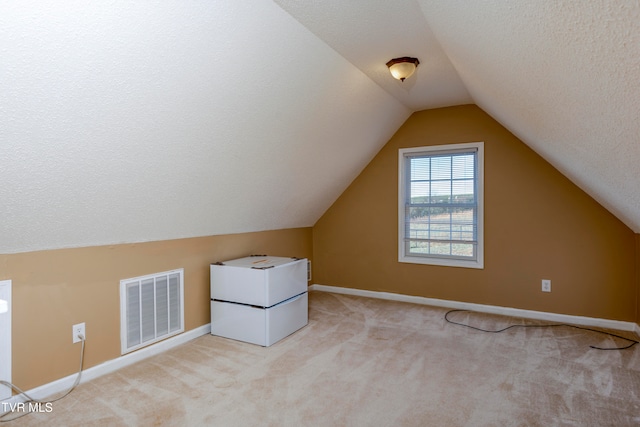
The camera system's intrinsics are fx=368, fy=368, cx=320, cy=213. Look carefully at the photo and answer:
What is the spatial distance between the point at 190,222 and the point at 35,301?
113 cm

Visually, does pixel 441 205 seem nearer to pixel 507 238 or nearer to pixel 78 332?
pixel 507 238

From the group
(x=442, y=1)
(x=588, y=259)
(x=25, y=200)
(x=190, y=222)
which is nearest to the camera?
(x=442, y=1)

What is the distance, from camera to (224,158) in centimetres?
266

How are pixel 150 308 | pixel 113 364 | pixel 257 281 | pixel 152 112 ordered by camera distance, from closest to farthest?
pixel 152 112, pixel 113 364, pixel 150 308, pixel 257 281

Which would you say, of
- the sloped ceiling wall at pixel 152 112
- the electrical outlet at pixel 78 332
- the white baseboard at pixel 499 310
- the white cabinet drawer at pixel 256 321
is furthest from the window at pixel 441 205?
the electrical outlet at pixel 78 332

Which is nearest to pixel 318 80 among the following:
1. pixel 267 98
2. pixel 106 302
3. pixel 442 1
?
pixel 267 98

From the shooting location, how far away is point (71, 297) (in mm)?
2355

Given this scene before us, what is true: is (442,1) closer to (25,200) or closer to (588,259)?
(25,200)

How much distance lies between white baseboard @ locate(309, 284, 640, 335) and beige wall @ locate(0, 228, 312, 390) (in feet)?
7.05

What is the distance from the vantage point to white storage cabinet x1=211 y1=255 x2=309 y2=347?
2980mm

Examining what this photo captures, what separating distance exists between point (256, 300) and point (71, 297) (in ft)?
4.15

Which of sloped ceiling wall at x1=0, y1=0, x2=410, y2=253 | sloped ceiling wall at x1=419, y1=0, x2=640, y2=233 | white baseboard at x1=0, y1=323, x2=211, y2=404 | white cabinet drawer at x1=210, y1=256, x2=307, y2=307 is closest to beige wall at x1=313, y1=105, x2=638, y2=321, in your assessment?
sloped ceiling wall at x1=419, y1=0, x2=640, y2=233

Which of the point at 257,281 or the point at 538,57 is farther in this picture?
the point at 257,281

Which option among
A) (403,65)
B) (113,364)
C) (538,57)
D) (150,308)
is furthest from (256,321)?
(538,57)
